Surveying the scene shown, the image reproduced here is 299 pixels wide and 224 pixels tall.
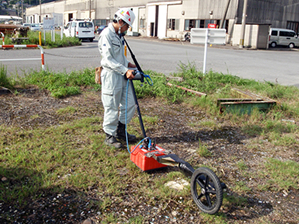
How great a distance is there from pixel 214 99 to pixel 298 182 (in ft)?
11.0

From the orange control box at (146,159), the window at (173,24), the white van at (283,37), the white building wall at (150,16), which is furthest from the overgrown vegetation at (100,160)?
the white building wall at (150,16)

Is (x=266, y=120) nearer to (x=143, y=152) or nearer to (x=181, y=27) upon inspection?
(x=143, y=152)

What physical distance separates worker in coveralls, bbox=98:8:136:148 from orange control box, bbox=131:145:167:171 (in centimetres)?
62

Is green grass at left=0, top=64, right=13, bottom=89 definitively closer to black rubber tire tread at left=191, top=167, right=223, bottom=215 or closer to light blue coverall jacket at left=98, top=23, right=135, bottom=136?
light blue coverall jacket at left=98, top=23, right=135, bottom=136

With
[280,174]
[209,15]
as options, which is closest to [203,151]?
[280,174]

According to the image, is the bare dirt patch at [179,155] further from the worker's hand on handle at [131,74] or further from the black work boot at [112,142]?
the worker's hand on handle at [131,74]

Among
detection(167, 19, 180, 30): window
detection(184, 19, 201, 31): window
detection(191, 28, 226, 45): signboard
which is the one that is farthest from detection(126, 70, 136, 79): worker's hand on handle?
detection(167, 19, 180, 30): window

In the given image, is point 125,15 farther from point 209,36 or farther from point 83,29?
point 83,29

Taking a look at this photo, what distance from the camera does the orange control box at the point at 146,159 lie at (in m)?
3.57

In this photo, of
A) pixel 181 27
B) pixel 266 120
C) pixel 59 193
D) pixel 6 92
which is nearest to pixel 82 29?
pixel 181 27

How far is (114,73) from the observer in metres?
4.13

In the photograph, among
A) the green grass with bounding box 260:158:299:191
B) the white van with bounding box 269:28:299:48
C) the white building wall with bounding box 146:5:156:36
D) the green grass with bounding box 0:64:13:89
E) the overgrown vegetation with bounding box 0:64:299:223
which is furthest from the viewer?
the white building wall with bounding box 146:5:156:36

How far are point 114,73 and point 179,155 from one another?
1.51m

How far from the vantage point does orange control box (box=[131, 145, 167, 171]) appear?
11.7 ft
